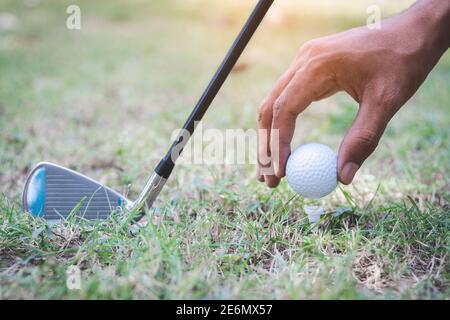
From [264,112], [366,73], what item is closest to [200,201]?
[264,112]

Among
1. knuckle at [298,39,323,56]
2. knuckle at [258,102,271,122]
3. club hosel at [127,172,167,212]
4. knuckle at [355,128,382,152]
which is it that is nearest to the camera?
knuckle at [355,128,382,152]

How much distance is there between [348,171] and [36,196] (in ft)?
5.08

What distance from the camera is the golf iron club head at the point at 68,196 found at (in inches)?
95.2

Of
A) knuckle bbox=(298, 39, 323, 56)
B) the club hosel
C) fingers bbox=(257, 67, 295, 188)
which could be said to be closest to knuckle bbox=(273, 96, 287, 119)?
fingers bbox=(257, 67, 295, 188)

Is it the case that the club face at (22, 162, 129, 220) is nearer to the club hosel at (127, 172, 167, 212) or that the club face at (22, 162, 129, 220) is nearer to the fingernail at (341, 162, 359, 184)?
the club hosel at (127, 172, 167, 212)

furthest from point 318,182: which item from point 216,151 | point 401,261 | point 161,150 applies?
point 161,150

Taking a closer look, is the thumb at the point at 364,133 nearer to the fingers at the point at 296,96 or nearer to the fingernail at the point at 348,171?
the fingernail at the point at 348,171

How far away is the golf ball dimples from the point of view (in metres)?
2.21

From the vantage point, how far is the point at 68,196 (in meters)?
2.48

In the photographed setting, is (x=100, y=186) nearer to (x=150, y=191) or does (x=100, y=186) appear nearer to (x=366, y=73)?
(x=150, y=191)

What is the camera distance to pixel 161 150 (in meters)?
3.79

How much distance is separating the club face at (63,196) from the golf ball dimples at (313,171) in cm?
89

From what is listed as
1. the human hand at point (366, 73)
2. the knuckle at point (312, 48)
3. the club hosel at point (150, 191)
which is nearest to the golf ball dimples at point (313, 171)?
the human hand at point (366, 73)
